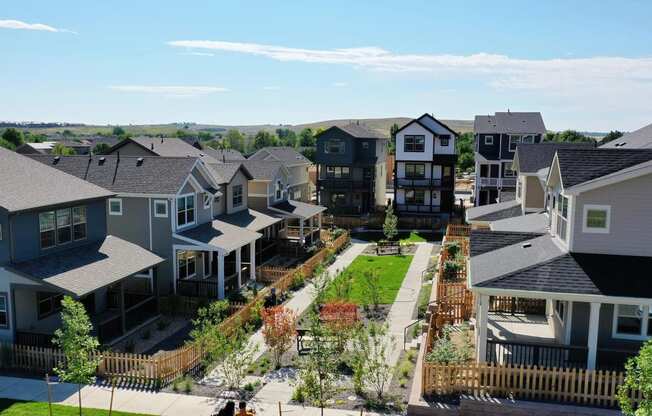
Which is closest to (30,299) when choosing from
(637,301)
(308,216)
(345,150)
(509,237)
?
(509,237)

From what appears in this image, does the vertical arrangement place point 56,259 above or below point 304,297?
above

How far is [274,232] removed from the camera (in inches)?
1682

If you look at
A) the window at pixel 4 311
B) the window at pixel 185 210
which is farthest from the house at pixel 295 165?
the window at pixel 4 311

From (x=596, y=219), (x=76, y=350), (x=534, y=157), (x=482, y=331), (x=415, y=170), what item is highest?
(x=534, y=157)

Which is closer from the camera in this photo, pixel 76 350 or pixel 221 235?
pixel 76 350

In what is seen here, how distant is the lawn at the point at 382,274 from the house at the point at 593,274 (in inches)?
454

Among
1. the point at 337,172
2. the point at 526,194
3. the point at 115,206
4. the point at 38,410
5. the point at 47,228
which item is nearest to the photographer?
the point at 38,410

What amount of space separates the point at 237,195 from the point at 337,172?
23.2 metres

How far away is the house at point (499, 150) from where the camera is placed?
188 feet

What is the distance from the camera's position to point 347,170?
59.3 meters

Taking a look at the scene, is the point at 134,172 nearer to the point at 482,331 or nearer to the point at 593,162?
the point at 482,331

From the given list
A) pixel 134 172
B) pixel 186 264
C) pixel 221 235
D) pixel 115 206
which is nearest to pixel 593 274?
pixel 221 235

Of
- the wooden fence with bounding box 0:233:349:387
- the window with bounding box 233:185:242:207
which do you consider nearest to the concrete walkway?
the wooden fence with bounding box 0:233:349:387

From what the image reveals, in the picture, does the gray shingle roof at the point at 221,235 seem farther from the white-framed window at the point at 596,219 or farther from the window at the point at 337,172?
the window at the point at 337,172
